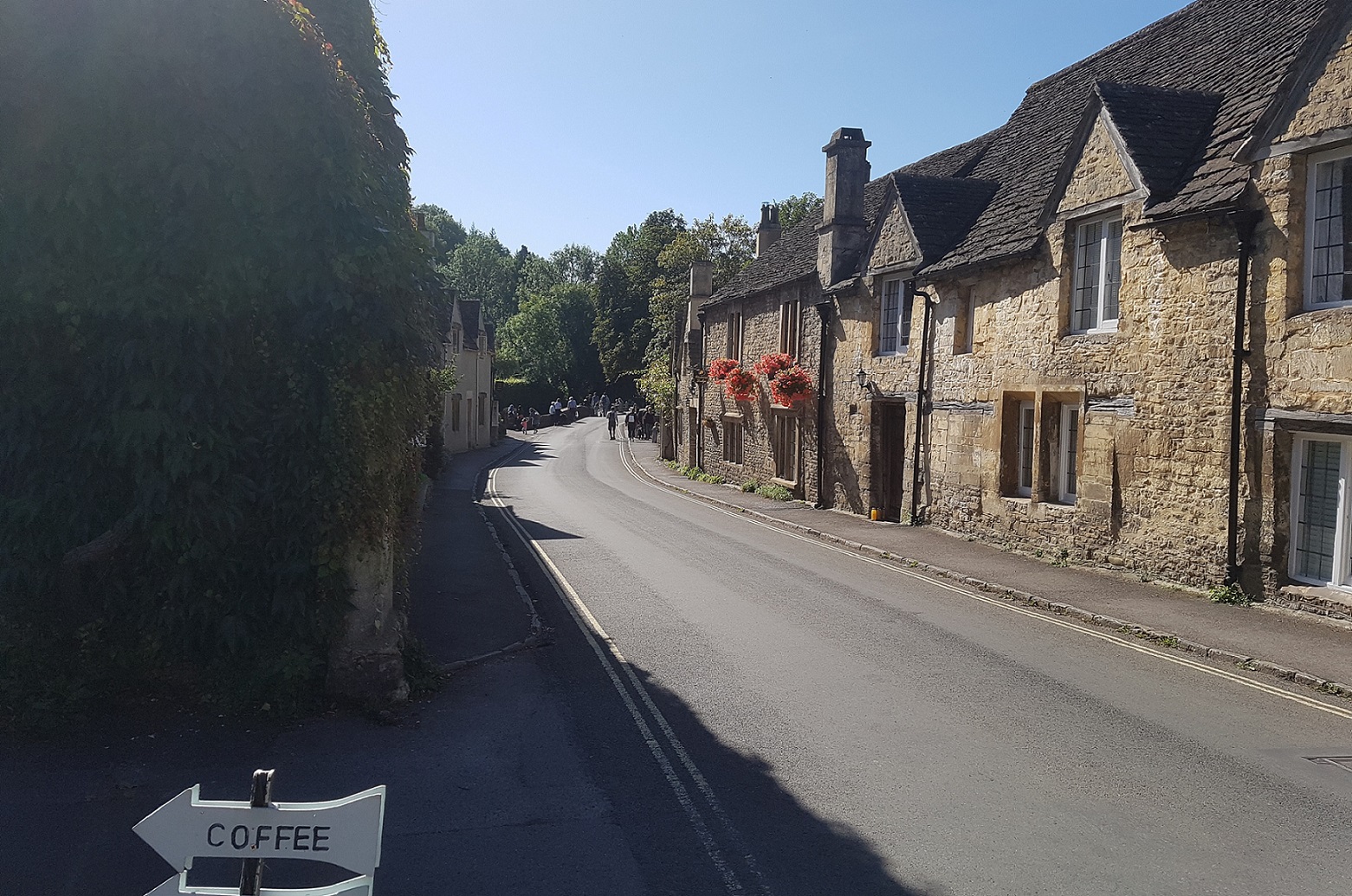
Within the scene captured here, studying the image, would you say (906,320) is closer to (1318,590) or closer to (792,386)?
(792,386)

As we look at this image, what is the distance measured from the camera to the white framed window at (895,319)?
21.5m

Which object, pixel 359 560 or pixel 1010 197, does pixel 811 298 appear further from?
pixel 359 560

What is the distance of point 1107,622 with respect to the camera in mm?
11711

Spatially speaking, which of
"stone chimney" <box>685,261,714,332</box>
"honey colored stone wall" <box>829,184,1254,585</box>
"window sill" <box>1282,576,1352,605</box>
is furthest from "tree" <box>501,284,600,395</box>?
"window sill" <box>1282,576,1352,605</box>

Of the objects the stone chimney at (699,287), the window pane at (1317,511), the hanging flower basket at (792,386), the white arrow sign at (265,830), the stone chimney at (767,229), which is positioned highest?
the stone chimney at (767,229)

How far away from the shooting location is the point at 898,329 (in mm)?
21781

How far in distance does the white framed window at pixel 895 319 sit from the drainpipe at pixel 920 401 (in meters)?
0.91

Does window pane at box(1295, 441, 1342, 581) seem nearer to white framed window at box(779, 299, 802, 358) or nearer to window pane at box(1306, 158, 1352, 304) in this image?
window pane at box(1306, 158, 1352, 304)

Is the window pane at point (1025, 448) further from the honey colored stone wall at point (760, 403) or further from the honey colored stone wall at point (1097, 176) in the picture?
the honey colored stone wall at point (760, 403)

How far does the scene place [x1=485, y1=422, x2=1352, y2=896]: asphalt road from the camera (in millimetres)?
5461

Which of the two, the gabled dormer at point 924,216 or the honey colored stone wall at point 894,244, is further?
the honey colored stone wall at point 894,244

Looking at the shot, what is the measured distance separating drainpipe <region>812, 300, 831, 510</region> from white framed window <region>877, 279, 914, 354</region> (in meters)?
2.73

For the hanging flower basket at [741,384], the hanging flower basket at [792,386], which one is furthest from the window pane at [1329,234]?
the hanging flower basket at [741,384]

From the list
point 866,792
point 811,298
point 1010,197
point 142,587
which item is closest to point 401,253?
point 142,587
